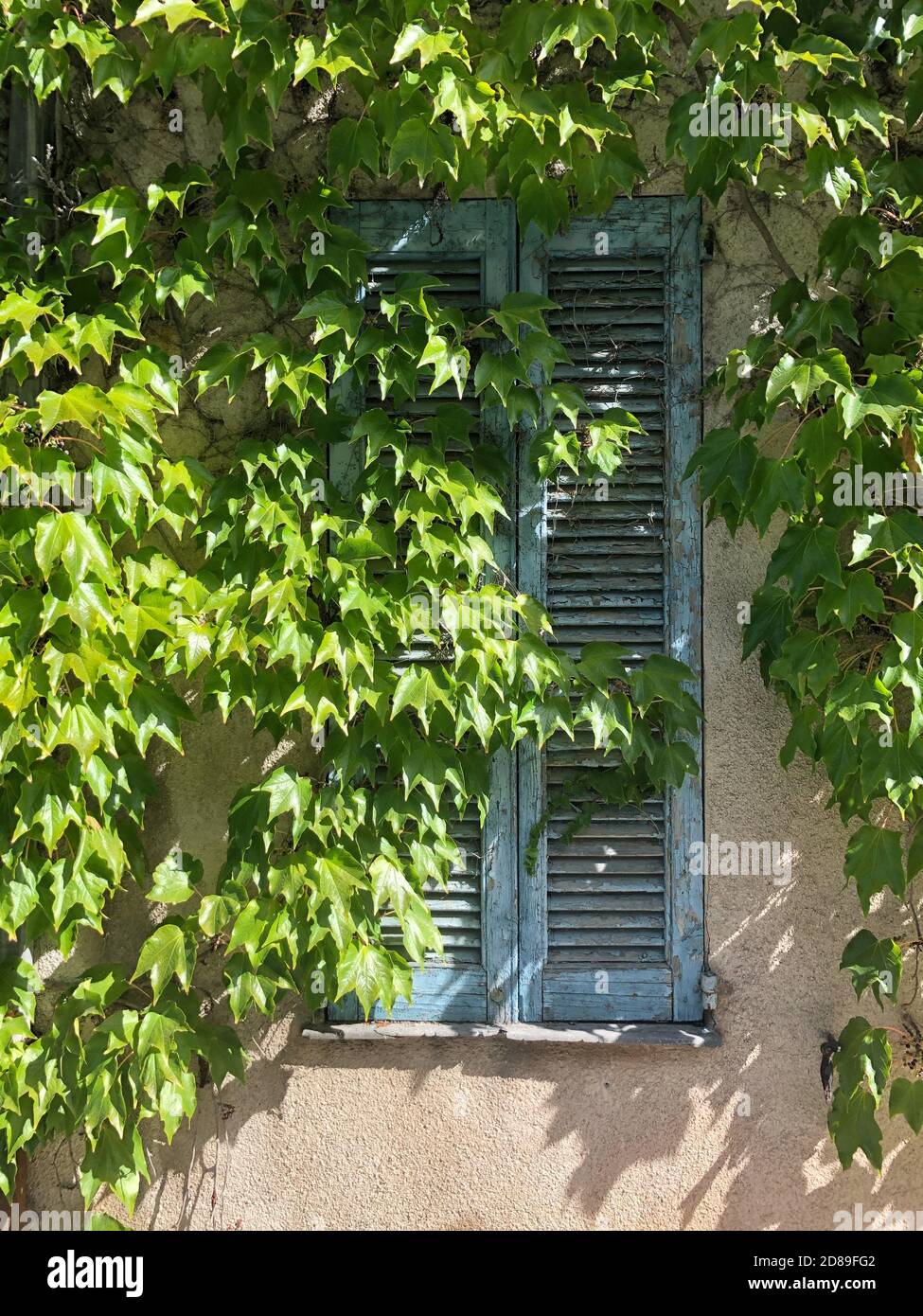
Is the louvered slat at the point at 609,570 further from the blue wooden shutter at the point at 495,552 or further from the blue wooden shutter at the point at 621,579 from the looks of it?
the blue wooden shutter at the point at 495,552

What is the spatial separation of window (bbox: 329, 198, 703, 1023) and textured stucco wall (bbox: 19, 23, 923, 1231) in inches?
3.9

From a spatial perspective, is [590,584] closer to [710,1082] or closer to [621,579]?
[621,579]

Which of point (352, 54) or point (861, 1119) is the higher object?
point (352, 54)

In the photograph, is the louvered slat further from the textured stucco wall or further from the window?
the textured stucco wall

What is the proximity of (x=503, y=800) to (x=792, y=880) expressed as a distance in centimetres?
81

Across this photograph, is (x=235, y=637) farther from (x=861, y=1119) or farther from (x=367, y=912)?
(x=861, y=1119)

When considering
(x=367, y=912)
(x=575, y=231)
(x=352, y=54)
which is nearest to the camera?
(x=352, y=54)

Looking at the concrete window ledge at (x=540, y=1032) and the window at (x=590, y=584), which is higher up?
the window at (x=590, y=584)

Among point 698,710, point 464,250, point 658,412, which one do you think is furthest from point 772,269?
point 698,710

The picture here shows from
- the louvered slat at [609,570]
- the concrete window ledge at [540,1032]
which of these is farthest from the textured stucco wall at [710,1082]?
the louvered slat at [609,570]

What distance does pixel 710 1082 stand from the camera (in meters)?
3.17

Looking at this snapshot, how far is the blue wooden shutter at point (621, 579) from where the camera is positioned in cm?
313

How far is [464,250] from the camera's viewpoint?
3.14 meters

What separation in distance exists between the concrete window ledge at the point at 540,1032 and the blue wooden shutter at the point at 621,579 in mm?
37
